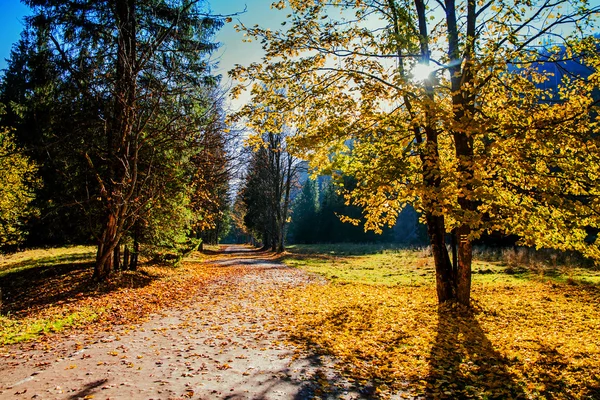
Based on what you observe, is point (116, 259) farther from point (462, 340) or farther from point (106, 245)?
point (462, 340)

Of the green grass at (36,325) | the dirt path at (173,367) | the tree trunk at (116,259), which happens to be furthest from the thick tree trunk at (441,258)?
the tree trunk at (116,259)

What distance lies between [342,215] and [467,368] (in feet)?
15.5

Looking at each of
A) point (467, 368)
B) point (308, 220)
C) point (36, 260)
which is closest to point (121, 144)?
point (467, 368)

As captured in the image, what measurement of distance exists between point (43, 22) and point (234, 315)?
11.3 meters

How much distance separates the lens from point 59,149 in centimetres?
1209

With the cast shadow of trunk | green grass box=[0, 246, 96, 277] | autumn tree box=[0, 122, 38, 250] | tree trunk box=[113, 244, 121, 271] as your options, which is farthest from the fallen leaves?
autumn tree box=[0, 122, 38, 250]

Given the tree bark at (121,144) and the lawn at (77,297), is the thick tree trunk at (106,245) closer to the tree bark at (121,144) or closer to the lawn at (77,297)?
the tree bark at (121,144)

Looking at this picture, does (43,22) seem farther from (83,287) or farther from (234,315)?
(234,315)

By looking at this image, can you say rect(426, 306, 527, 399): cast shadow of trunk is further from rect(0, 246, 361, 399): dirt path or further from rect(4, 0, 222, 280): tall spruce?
rect(4, 0, 222, 280): tall spruce

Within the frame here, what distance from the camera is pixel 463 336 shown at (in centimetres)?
712

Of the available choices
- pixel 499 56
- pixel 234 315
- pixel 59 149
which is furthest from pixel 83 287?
pixel 499 56

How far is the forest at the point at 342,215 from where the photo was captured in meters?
5.26

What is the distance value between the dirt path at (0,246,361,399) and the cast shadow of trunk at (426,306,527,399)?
1.35 meters

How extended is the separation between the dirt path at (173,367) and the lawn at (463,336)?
27.8 inches
